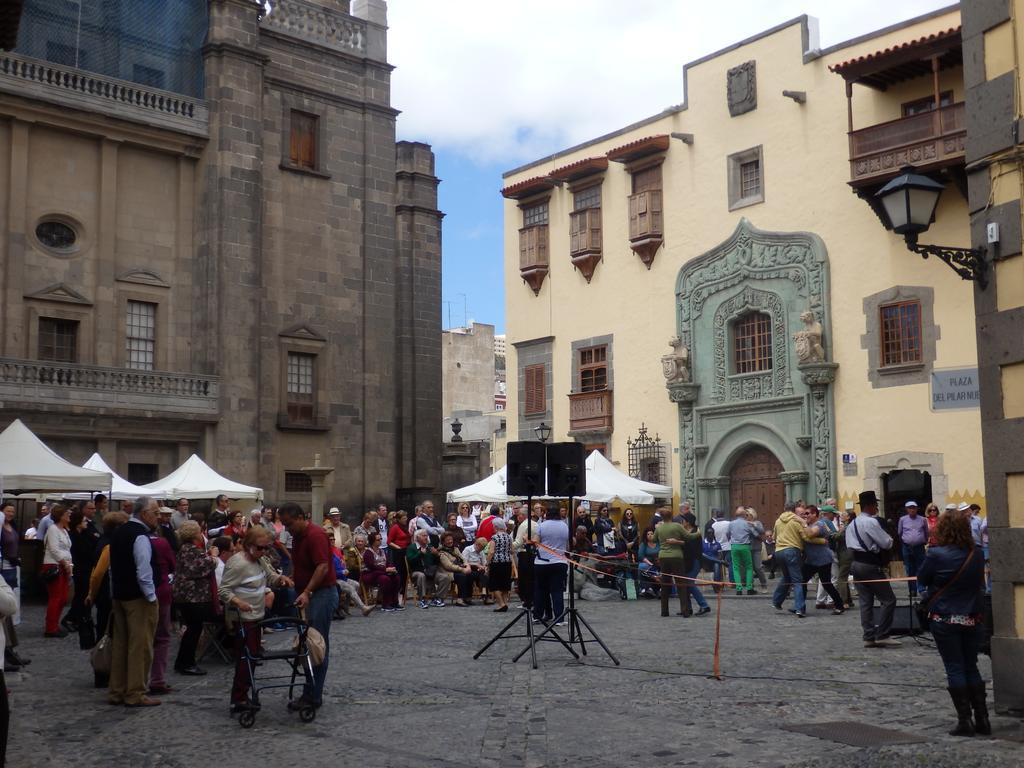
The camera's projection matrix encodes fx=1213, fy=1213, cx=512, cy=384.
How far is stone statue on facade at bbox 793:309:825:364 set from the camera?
29.7 metres

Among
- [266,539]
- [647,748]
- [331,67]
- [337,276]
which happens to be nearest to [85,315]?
[337,276]

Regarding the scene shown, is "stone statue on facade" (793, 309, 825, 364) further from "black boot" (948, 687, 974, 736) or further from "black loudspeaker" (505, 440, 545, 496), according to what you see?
"black boot" (948, 687, 974, 736)

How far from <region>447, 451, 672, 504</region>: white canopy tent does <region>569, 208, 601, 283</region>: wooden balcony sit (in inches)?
394

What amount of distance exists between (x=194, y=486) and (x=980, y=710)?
16.0 m

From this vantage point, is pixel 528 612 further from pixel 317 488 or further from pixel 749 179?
pixel 749 179

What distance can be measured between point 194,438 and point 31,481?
10476mm

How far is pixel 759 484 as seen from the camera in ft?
104

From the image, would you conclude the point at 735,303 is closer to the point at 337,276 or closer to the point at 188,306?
the point at 337,276

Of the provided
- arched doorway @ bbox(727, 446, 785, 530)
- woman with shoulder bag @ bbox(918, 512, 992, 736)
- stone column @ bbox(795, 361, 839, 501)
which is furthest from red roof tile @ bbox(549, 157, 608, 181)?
woman with shoulder bag @ bbox(918, 512, 992, 736)

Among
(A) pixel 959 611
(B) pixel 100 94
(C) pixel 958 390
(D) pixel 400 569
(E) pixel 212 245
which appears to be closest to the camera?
(A) pixel 959 611

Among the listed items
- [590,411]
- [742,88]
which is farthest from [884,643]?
[590,411]

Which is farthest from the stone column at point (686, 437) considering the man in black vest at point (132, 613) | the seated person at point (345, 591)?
the man in black vest at point (132, 613)

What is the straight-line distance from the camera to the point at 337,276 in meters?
31.3

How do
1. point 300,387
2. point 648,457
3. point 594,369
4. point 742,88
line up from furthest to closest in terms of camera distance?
point 594,369, point 648,457, point 742,88, point 300,387
